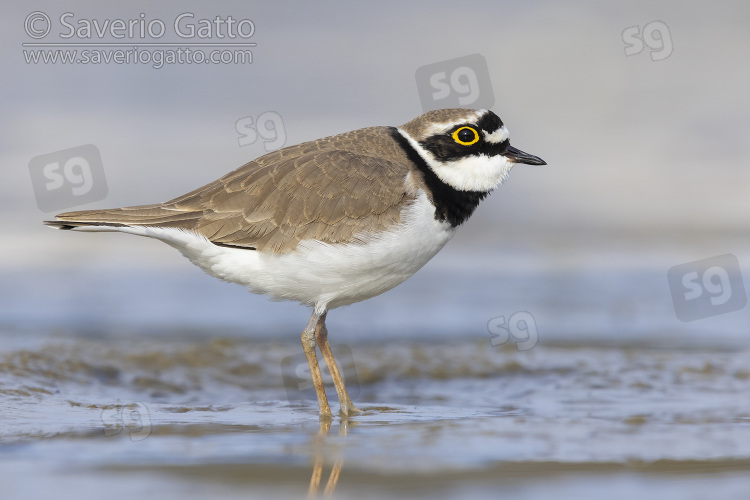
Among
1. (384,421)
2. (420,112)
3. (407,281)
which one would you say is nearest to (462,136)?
(384,421)

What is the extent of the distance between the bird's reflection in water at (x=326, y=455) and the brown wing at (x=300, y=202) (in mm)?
1385

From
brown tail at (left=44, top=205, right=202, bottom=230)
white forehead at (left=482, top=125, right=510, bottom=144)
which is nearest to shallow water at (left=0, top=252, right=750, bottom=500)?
brown tail at (left=44, top=205, right=202, bottom=230)

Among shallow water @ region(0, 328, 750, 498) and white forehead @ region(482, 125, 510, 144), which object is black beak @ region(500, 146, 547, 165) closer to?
white forehead @ region(482, 125, 510, 144)

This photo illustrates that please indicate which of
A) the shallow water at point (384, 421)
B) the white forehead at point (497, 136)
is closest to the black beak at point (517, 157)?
the white forehead at point (497, 136)

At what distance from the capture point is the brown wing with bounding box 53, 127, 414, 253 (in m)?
6.84

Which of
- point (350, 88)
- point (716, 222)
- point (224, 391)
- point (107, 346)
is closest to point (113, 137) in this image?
point (350, 88)

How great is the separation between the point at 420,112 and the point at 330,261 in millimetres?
8266

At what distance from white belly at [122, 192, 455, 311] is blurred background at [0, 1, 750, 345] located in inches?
88.3

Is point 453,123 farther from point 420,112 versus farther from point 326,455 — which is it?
point 420,112

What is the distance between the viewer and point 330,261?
22.4 feet

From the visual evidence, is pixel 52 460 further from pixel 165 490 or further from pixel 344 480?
pixel 344 480

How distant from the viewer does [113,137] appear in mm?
13812

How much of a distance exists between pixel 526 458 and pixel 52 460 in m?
2.59

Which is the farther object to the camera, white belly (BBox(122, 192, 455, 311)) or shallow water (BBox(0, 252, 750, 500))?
white belly (BBox(122, 192, 455, 311))
